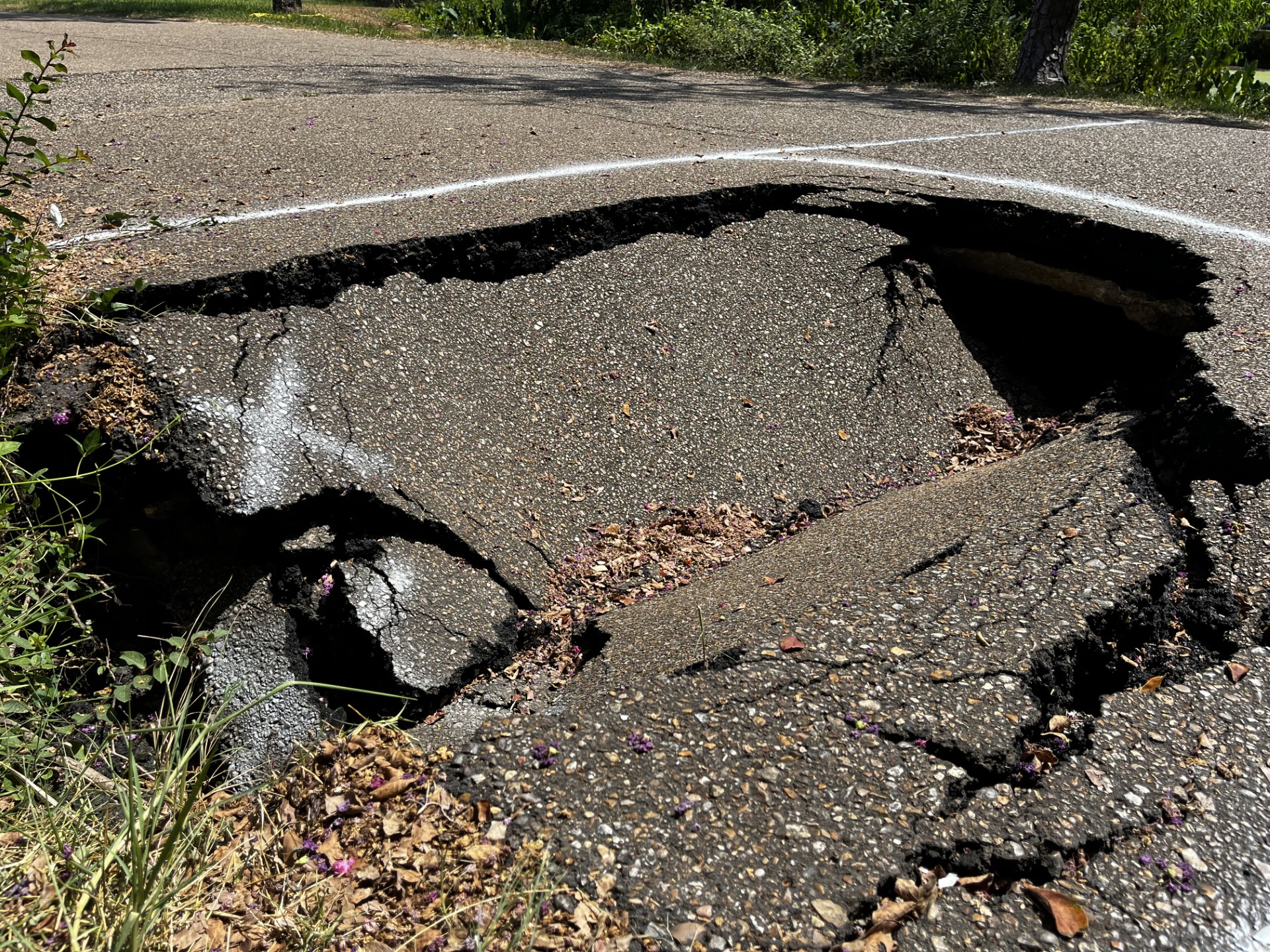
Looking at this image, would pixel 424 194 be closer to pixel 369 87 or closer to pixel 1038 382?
pixel 1038 382

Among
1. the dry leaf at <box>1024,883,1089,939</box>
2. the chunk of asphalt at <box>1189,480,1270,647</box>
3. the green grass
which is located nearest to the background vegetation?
the green grass

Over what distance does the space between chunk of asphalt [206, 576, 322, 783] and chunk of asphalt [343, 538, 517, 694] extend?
0.29 m

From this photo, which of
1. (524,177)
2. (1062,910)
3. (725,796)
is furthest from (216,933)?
(524,177)

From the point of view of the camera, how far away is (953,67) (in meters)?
10.0

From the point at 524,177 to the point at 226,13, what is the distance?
12.5 metres

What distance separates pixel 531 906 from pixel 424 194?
3528mm

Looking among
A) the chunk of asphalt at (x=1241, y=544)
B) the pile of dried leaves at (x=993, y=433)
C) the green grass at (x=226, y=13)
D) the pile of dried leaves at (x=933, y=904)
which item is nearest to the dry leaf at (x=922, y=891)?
the pile of dried leaves at (x=933, y=904)

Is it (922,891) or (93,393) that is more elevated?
(93,393)

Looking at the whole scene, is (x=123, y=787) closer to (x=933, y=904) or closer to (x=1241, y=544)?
(x=933, y=904)

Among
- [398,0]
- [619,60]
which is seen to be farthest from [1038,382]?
[398,0]

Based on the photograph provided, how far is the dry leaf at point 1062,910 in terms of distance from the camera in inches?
69.9

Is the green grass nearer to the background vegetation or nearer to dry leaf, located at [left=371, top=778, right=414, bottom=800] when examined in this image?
the background vegetation

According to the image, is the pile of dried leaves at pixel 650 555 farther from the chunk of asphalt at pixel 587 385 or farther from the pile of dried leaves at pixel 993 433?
the pile of dried leaves at pixel 993 433

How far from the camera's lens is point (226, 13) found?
573 inches
